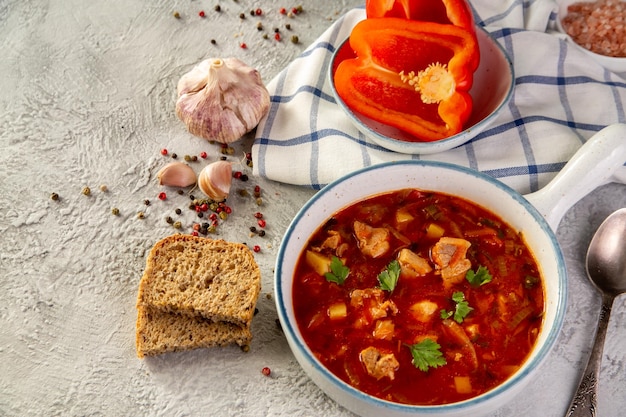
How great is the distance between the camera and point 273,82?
432 cm

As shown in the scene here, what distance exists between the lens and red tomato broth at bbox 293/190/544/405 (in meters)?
3.02

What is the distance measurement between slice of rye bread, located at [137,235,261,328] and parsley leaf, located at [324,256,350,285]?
382 mm

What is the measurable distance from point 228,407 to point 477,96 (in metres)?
2.20

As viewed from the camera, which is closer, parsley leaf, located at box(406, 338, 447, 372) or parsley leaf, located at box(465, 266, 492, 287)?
parsley leaf, located at box(406, 338, 447, 372)

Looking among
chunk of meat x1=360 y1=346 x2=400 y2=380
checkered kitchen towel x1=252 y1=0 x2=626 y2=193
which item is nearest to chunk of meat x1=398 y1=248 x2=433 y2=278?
chunk of meat x1=360 y1=346 x2=400 y2=380

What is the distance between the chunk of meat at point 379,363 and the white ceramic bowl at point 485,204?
6.3 inches

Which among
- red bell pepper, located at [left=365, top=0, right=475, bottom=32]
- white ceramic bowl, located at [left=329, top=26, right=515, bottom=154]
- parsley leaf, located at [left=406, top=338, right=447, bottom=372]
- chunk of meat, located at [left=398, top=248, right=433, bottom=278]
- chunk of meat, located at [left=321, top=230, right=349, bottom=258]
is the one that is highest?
red bell pepper, located at [left=365, top=0, right=475, bottom=32]

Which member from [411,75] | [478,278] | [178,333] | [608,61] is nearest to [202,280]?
[178,333]

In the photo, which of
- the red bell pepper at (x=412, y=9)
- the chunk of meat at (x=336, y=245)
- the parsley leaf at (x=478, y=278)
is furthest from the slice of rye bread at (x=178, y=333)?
the red bell pepper at (x=412, y=9)

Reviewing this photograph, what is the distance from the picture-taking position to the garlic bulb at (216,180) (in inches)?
152

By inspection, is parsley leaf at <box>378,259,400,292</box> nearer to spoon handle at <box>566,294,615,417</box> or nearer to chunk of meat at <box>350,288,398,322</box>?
chunk of meat at <box>350,288,398,322</box>

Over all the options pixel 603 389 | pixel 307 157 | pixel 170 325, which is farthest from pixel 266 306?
pixel 603 389

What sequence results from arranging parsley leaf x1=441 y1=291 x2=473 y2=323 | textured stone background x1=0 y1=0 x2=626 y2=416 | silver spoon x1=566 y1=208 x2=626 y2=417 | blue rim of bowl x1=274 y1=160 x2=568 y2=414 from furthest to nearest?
1. textured stone background x1=0 y1=0 x2=626 y2=416
2. silver spoon x1=566 y1=208 x2=626 y2=417
3. parsley leaf x1=441 y1=291 x2=473 y2=323
4. blue rim of bowl x1=274 y1=160 x2=568 y2=414

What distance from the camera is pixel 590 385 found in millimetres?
3262
